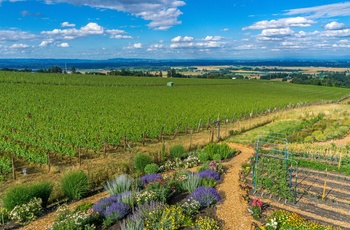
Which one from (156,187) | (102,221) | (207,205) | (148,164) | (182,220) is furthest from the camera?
(148,164)

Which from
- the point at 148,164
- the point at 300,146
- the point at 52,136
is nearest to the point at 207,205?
the point at 148,164

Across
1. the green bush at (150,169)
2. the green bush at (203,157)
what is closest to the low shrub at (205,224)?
the green bush at (150,169)

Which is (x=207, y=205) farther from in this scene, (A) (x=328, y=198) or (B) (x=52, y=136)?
(B) (x=52, y=136)

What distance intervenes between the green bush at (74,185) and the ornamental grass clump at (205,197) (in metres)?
4.40

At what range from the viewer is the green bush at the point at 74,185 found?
10.9 metres

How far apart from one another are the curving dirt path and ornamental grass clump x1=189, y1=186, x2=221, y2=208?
29cm

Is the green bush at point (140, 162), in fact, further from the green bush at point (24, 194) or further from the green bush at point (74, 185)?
the green bush at point (24, 194)

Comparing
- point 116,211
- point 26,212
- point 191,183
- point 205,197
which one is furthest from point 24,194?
point 205,197

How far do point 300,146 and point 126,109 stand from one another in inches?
788

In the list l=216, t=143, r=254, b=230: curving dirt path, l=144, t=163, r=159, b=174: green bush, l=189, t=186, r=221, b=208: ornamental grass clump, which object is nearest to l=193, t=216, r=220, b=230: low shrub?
l=216, t=143, r=254, b=230: curving dirt path

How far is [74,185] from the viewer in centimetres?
1088

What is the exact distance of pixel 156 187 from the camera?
1041 centimetres

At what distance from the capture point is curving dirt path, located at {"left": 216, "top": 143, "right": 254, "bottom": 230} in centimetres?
885

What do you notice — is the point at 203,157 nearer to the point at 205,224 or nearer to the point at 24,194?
the point at 205,224
